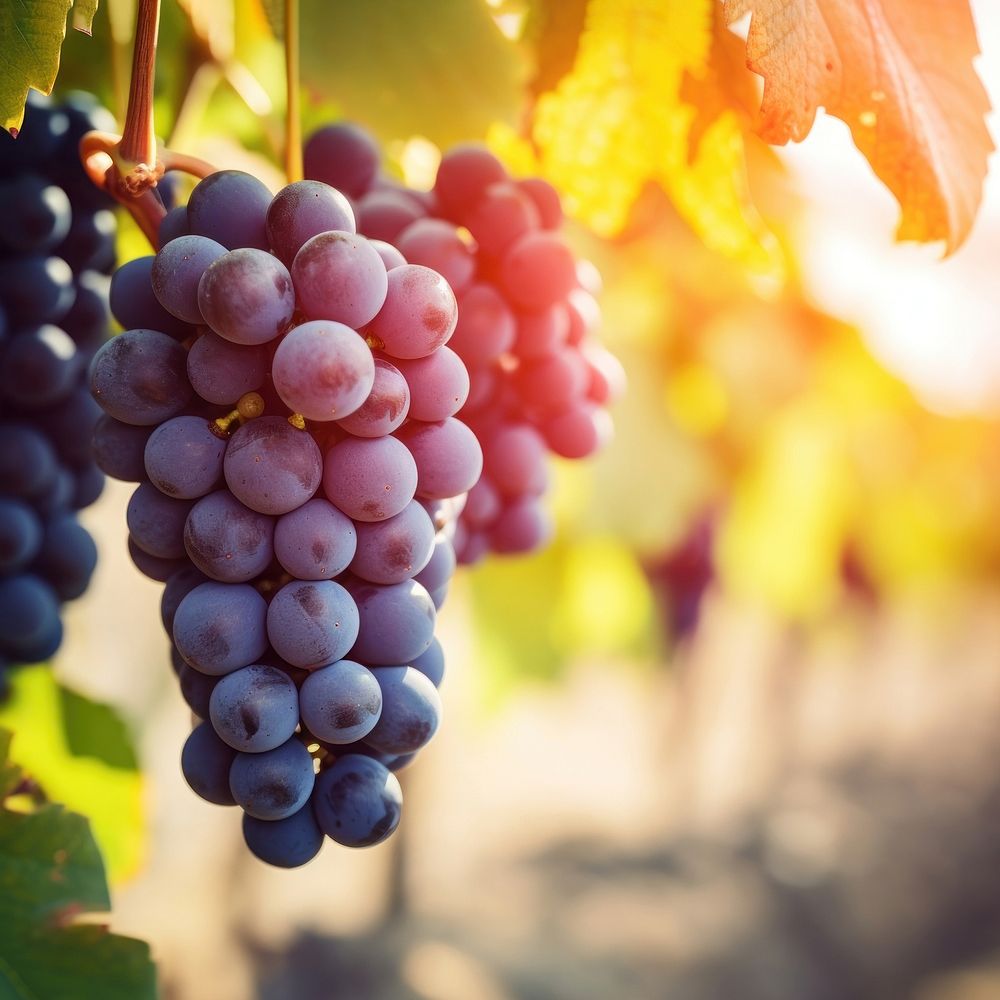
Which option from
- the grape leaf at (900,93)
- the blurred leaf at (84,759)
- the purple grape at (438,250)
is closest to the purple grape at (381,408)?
the purple grape at (438,250)

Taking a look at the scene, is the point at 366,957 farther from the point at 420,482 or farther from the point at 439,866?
the point at 420,482

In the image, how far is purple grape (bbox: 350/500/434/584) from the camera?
0.58 meters

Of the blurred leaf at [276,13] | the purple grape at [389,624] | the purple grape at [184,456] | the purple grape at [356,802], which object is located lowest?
the purple grape at [356,802]

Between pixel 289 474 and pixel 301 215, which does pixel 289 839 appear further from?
pixel 301 215

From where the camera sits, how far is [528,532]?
35.5 inches

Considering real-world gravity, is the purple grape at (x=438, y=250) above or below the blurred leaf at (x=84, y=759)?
above

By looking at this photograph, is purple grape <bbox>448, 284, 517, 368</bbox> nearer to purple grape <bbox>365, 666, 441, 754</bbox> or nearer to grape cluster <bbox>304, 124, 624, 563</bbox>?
grape cluster <bbox>304, 124, 624, 563</bbox>

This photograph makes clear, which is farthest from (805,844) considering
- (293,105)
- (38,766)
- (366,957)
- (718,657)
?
(293,105)

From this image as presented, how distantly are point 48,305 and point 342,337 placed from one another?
449 millimetres

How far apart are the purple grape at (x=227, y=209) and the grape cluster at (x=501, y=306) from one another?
186 mm

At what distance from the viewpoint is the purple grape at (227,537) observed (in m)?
0.55

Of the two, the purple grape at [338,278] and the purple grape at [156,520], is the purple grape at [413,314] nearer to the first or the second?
the purple grape at [338,278]

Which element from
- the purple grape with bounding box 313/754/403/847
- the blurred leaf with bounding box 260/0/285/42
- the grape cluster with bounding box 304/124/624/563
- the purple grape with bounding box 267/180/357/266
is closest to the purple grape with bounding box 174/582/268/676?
the purple grape with bounding box 313/754/403/847

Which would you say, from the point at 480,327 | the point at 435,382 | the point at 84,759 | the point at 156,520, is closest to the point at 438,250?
the point at 480,327
